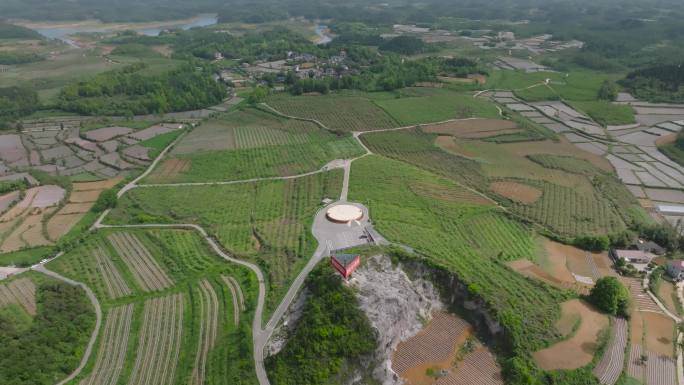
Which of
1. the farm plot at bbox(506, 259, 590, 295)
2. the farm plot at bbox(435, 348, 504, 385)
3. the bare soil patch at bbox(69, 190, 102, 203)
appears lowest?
the bare soil patch at bbox(69, 190, 102, 203)

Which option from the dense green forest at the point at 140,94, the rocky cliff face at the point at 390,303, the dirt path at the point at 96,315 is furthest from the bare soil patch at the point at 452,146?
the dense green forest at the point at 140,94

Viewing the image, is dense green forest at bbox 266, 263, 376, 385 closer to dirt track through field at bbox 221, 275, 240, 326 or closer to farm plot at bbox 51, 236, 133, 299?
dirt track through field at bbox 221, 275, 240, 326

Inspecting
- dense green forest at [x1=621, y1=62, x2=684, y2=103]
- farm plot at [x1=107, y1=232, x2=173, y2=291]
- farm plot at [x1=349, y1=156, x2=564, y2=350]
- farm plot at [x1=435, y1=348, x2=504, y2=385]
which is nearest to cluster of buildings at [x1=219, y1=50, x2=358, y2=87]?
farm plot at [x1=349, y1=156, x2=564, y2=350]

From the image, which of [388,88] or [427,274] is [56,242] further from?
[388,88]

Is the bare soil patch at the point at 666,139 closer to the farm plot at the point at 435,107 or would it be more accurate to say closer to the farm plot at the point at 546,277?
the farm plot at the point at 435,107

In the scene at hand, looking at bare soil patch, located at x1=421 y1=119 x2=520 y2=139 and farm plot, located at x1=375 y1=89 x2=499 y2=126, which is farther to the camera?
→ farm plot, located at x1=375 y1=89 x2=499 y2=126

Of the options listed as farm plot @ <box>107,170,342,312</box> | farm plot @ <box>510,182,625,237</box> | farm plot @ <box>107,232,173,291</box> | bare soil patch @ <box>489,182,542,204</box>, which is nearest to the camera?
farm plot @ <box>107,232,173,291</box>

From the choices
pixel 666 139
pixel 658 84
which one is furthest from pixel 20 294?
pixel 658 84
